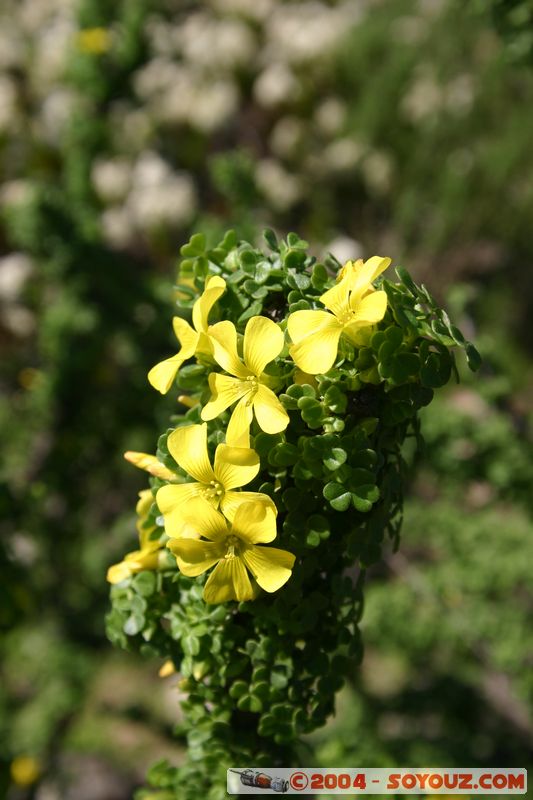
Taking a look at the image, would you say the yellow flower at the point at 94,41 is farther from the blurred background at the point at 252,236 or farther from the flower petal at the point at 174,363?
the flower petal at the point at 174,363

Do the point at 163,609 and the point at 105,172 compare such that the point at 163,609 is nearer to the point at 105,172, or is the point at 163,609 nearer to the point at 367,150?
the point at 105,172

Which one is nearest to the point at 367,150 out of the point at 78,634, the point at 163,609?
the point at 78,634

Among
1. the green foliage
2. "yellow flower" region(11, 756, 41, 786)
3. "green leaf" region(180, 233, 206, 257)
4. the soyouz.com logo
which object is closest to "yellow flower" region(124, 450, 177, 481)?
the green foliage

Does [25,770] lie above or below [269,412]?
below

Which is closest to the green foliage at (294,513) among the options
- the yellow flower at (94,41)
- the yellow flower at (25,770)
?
the yellow flower at (25,770)

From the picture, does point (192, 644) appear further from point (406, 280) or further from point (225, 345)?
point (406, 280)

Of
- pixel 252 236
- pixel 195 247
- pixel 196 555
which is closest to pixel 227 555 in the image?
pixel 196 555
